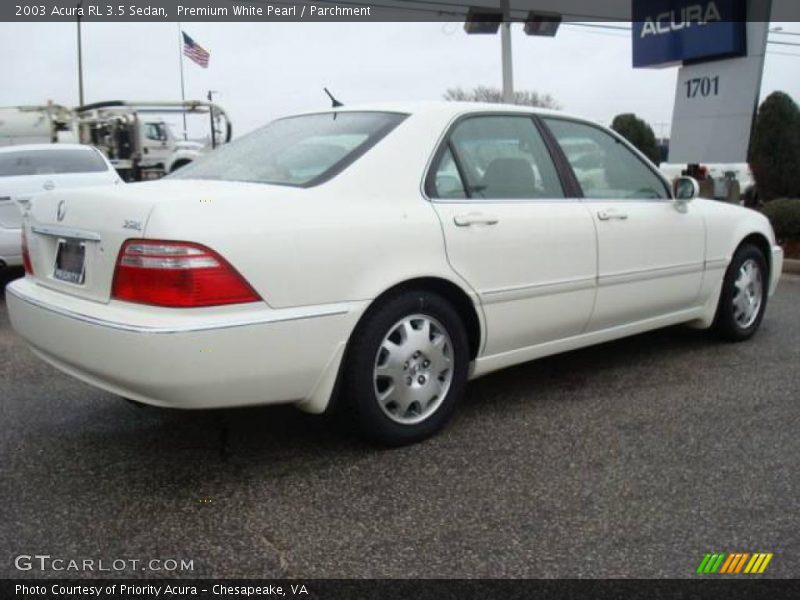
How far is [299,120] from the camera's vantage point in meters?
3.89

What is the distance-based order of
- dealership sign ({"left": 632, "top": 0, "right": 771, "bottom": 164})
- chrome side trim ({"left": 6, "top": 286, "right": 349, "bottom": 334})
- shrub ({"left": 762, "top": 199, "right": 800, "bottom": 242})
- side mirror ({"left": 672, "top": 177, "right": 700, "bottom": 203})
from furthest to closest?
dealership sign ({"left": 632, "top": 0, "right": 771, "bottom": 164})
shrub ({"left": 762, "top": 199, "right": 800, "bottom": 242})
side mirror ({"left": 672, "top": 177, "right": 700, "bottom": 203})
chrome side trim ({"left": 6, "top": 286, "right": 349, "bottom": 334})

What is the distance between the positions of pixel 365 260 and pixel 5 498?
1608mm

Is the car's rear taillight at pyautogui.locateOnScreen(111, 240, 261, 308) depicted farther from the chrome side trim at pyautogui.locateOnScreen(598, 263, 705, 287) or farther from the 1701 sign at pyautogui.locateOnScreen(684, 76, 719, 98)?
the 1701 sign at pyautogui.locateOnScreen(684, 76, 719, 98)

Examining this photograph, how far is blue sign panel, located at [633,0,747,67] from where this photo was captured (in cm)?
953

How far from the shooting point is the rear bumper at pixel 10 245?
6957 mm

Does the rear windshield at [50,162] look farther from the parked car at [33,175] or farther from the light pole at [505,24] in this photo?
the light pole at [505,24]

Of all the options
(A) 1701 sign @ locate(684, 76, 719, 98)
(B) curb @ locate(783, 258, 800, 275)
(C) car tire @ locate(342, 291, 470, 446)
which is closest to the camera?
(C) car tire @ locate(342, 291, 470, 446)

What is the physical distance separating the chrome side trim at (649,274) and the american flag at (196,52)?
22.0 meters

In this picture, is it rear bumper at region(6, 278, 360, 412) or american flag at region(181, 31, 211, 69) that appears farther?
american flag at region(181, 31, 211, 69)

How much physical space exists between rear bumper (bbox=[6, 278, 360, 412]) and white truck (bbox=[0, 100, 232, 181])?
15.5 metres

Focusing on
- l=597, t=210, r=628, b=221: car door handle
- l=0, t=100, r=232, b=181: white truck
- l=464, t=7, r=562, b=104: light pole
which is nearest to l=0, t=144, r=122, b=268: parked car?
l=597, t=210, r=628, b=221: car door handle
